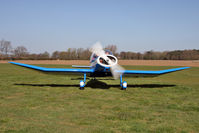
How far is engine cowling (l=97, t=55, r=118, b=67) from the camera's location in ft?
32.2

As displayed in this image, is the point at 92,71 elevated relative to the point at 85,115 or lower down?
elevated

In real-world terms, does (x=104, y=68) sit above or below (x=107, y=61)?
below

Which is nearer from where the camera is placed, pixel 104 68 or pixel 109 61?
pixel 109 61

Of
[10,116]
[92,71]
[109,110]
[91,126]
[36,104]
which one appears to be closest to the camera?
[91,126]

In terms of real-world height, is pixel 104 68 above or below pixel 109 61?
below

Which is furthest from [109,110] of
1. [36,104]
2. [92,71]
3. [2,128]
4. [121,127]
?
[92,71]

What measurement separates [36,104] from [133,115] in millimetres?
3414

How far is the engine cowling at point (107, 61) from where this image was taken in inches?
387

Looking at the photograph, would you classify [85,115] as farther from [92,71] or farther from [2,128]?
[92,71]

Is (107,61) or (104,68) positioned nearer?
(107,61)

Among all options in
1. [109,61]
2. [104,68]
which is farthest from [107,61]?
[104,68]

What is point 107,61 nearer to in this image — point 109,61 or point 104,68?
point 109,61

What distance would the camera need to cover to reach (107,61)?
9852mm

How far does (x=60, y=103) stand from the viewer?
6848 millimetres
